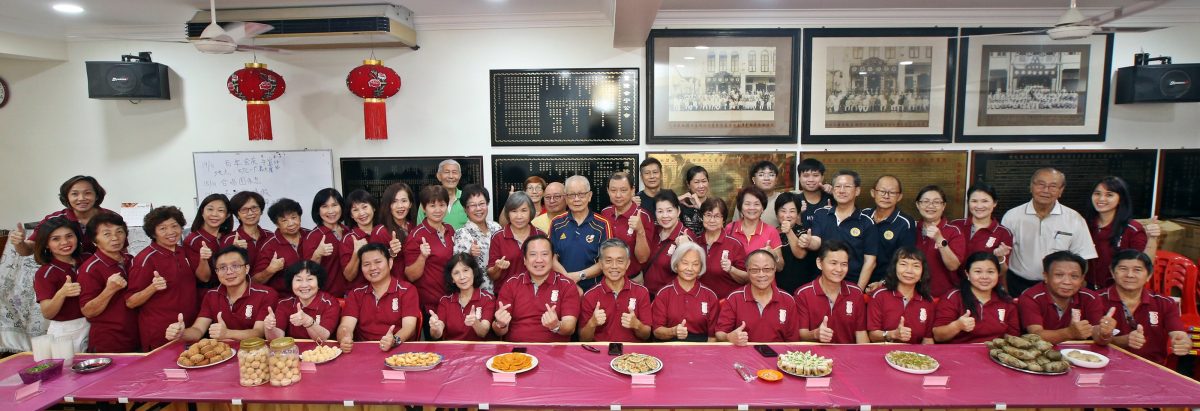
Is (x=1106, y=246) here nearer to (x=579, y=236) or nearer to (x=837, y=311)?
(x=837, y=311)

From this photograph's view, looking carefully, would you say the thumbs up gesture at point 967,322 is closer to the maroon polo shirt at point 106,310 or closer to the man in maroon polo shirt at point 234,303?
the man in maroon polo shirt at point 234,303

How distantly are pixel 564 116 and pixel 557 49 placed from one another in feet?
1.97

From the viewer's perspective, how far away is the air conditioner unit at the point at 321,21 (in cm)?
453

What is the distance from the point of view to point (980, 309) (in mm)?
3096

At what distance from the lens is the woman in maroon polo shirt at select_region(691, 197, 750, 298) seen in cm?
362

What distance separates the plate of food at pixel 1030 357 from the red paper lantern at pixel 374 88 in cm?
441

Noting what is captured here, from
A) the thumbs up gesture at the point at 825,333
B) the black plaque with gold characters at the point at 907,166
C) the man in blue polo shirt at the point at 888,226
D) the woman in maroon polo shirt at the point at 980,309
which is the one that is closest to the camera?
the thumbs up gesture at the point at 825,333

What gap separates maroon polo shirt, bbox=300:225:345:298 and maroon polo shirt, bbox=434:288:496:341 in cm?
106

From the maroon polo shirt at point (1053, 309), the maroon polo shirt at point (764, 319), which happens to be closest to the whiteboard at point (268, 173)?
the maroon polo shirt at point (764, 319)

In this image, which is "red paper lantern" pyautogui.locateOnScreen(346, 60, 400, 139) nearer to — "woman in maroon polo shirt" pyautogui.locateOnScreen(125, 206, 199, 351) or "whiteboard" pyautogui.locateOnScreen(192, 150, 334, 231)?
"whiteboard" pyautogui.locateOnScreen(192, 150, 334, 231)

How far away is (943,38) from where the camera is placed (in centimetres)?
498

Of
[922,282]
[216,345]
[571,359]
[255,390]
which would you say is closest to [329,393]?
[255,390]

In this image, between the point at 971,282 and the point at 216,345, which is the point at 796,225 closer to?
the point at 971,282

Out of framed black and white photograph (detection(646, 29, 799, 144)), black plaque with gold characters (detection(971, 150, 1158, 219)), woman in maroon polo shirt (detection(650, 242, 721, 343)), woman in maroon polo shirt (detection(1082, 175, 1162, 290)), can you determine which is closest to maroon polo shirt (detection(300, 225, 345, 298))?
woman in maroon polo shirt (detection(650, 242, 721, 343))
